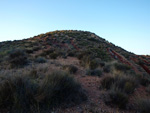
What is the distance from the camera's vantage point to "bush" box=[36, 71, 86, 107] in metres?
3.20

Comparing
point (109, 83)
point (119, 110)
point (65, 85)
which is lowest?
point (119, 110)

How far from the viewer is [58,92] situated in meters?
3.60

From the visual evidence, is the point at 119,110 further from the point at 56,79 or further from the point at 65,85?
the point at 56,79

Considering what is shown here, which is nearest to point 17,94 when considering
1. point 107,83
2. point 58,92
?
point 58,92

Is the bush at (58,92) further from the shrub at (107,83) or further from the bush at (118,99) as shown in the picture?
the shrub at (107,83)

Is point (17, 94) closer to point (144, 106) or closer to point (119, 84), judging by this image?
point (144, 106)

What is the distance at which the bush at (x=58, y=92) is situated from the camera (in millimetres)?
3203

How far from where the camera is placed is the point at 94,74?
695cm

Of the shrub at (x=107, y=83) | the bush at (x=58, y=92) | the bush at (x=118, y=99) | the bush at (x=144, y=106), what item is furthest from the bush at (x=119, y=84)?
the bush at (x=58, y=92)

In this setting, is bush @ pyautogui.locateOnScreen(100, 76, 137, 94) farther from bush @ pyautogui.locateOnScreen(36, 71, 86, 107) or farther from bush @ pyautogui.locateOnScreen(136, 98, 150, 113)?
bush @ pyautogui.locateOnScreen(36, 71, 86, 107)

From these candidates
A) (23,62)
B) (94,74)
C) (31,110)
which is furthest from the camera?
(23,62)

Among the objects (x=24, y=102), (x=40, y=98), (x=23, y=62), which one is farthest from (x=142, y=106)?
(x=23, y=62)

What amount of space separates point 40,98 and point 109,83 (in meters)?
3.43

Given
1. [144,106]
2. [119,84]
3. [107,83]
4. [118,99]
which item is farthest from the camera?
[107,83]
